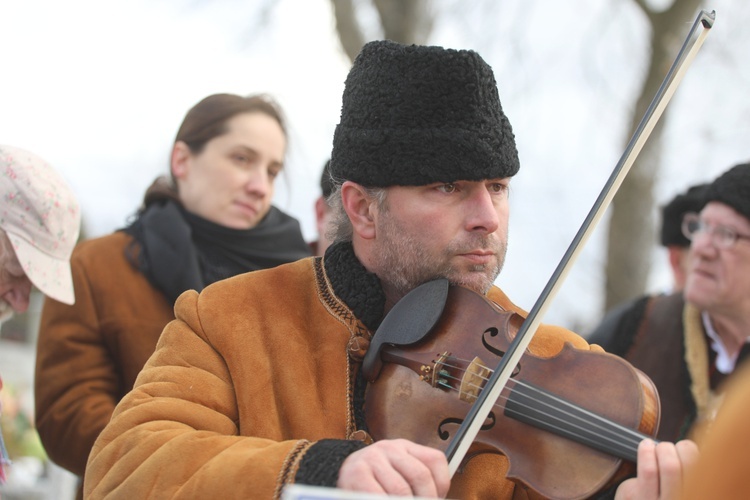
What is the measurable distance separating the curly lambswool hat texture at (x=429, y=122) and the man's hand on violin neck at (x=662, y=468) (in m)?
0.78

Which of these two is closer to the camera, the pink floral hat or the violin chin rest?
the violin chin rest

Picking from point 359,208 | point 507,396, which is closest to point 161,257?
point 359,208

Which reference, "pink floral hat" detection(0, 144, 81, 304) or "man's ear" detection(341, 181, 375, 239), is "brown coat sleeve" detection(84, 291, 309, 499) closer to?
"man's ear" detection(341, 181, 375, 239)

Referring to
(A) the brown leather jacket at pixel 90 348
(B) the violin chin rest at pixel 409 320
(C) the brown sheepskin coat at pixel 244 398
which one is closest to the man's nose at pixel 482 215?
(B) the violin chin rest at pixel 409 320

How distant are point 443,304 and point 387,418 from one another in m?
0.28

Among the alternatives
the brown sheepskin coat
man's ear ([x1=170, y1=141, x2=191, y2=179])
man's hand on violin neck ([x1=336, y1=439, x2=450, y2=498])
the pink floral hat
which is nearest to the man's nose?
the brown sheepskin coat

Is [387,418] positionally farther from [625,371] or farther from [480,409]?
[625,371]

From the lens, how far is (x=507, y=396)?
199 cm

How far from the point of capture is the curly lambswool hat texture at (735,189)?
3658 mm

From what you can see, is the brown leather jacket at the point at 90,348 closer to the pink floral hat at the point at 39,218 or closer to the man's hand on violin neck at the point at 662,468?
the pink floral hat at the point at 39,218

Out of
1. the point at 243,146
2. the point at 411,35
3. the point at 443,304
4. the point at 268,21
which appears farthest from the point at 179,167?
the point at 268,21

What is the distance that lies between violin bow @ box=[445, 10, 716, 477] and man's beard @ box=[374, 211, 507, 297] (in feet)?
0.99

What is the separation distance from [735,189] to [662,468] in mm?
2179

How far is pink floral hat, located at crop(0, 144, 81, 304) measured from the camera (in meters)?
2.83
